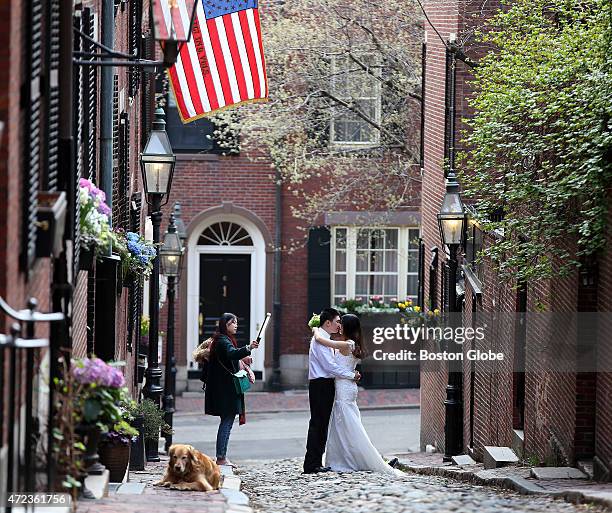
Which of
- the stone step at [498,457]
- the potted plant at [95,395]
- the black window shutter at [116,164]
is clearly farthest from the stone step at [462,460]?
the potted plant at [95,395]

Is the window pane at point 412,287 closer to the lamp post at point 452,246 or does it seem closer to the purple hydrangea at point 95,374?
the lamp post at point 452,246

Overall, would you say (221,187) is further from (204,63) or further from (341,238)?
(204,63)

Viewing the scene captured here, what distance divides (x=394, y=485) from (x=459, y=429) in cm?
571

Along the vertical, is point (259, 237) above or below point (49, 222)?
above

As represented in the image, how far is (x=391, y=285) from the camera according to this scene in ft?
96.5

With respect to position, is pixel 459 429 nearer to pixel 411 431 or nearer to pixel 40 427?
pixel 411 431

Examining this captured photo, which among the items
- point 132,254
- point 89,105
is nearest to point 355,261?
point 132,254

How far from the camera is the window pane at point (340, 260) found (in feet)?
95.0

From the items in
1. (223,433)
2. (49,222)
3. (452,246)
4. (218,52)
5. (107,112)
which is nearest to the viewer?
(49,222)

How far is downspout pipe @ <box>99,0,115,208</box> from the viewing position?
12.2 m

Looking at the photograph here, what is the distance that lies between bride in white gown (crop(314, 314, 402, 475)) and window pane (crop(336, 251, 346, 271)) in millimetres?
15562

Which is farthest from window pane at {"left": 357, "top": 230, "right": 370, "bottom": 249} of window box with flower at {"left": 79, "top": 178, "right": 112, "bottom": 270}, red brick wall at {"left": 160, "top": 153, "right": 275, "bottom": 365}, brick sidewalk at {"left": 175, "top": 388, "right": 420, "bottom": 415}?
window box with flower at {"left": 79, "top": 178, "right": 112, "bottom": 270}

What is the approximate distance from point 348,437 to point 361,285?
16101 mm

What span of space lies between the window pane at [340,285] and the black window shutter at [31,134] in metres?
21.6
